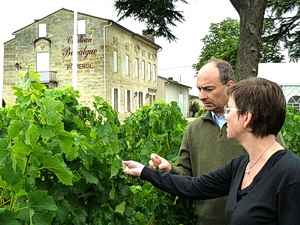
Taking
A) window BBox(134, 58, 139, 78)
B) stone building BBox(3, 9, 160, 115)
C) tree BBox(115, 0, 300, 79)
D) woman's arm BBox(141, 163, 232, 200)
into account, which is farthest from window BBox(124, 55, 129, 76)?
woman's arm BBox(141, 163, 232, 200)

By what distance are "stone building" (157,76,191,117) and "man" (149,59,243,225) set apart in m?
56.2

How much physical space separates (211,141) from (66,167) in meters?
1.32

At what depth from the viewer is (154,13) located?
9336mm

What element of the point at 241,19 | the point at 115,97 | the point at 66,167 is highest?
the point at 241,19

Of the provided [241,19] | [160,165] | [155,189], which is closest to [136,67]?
[241,19]

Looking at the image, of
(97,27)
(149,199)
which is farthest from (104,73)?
(149,199)

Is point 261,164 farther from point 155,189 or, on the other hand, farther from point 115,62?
point 115,62

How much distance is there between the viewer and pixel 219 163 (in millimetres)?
3459

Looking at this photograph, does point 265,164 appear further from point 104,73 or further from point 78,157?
point 104,73

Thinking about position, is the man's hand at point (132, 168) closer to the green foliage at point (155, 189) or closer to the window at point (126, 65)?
the green foliage at point (155, 189)

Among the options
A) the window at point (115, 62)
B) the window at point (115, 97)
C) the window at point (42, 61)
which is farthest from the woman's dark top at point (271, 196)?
the window at point (42, 61)

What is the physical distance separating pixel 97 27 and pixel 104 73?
3587 millimetres

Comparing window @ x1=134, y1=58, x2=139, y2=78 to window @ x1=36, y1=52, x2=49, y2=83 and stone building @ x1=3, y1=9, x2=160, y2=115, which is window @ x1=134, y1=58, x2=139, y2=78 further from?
window @ x1=36, y1=52, x2=49, y2=83

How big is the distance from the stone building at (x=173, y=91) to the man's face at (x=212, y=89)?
185 feet
